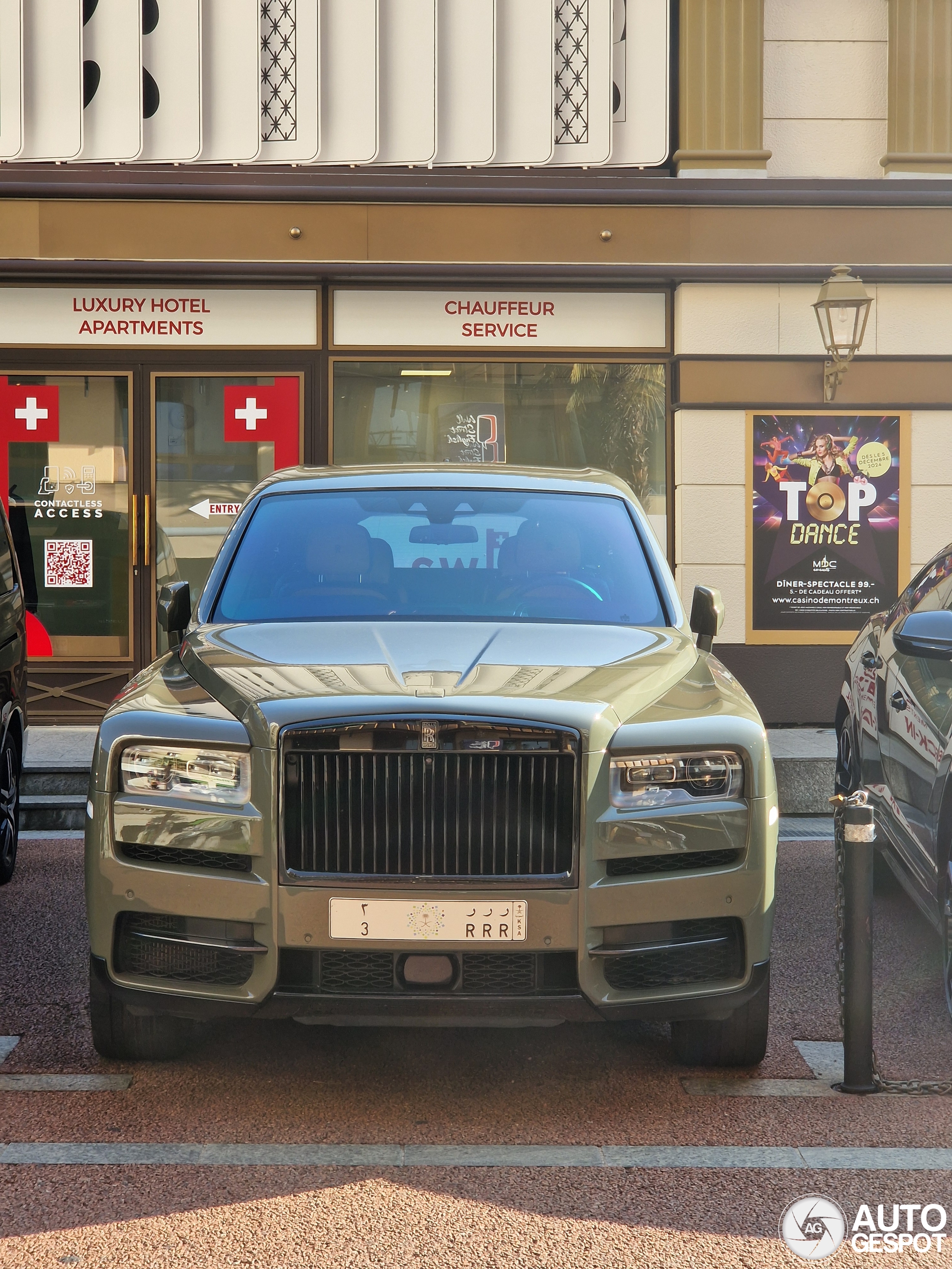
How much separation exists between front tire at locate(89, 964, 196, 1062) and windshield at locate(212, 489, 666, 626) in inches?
55.8

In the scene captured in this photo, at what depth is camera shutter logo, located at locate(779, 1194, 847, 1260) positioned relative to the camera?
3.10m

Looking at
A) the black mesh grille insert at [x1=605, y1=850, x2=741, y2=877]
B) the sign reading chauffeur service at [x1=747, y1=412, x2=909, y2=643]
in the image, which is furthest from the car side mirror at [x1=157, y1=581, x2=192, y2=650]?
the sign reading chauffeur service at [x1=747, y1=412, x2=909, y2=643]

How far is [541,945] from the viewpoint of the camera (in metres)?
3.66

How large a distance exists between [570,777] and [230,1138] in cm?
135

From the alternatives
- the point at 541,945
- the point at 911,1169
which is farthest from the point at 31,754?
the point at 911,1169

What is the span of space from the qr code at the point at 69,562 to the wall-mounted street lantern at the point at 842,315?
644 cm

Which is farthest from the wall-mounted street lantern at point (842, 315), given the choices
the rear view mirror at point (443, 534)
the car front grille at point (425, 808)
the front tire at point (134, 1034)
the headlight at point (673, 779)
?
the front tire at point (134, 1034)

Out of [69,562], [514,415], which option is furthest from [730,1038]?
[69,562]

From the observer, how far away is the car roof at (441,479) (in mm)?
5363

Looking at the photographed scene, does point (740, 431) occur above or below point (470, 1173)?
above

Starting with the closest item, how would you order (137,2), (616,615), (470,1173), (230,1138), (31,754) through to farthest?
(470,1173) < (230,1138) < (616,615) < (31,754) < (137,2)

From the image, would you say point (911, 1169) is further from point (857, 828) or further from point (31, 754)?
point (31, 754)

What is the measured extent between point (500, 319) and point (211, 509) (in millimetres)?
2976

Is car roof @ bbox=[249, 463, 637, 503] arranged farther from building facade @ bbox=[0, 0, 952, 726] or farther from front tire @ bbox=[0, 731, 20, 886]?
building facade @ bbox=[0, 0, 952, 726]
